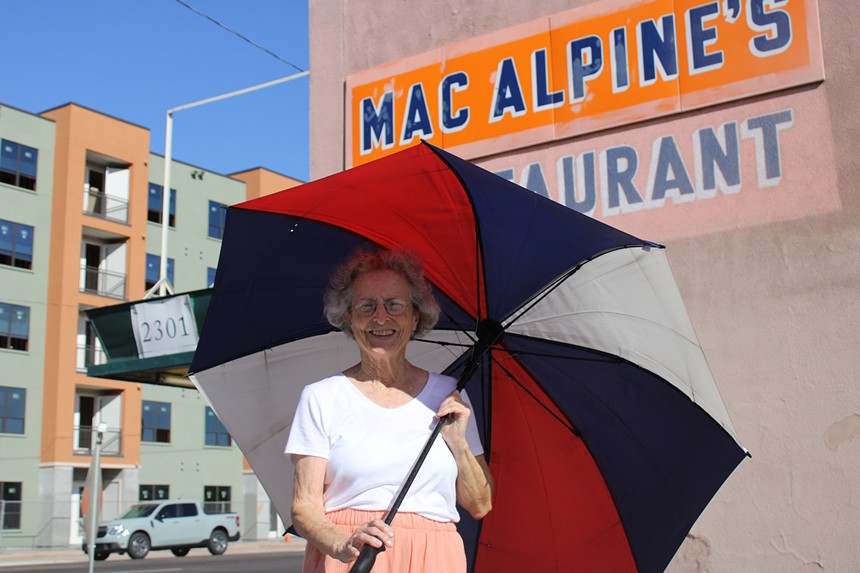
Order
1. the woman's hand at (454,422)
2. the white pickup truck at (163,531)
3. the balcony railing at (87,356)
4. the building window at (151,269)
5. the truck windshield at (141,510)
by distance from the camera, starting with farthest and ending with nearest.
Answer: the building window at (151,269) < the balcony railing at (87,356) < the truck windshield at (141,510) < the white pickup truck at (163,531) < the woman's hand at (454,422)

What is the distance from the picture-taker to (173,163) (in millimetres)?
49062

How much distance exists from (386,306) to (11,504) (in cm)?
4004

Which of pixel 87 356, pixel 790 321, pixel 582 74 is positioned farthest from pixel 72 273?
pixel 790 321

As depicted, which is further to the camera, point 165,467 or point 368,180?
point 165,467

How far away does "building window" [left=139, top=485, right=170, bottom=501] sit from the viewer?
45.3m

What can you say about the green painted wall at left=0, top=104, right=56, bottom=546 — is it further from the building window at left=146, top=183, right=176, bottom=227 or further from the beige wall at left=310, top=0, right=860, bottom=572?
the beige wall at left=310, top=0, right=860, bottom=572

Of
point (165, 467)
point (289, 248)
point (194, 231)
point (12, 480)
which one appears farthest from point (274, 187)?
point (289, 248)

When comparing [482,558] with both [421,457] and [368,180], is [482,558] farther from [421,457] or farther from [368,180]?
[368,180]

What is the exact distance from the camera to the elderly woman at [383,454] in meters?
3.13

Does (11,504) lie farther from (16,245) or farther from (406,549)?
(406,549)

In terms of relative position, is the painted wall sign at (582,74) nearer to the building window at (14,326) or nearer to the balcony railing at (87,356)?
the building window at (14,326)

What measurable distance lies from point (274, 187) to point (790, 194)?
158ft

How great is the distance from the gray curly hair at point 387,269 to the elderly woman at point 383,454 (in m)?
0.04

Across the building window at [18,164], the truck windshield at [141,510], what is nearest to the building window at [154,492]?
the building window at [18,164]
